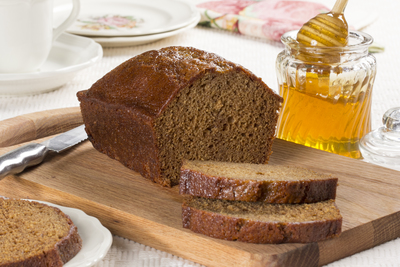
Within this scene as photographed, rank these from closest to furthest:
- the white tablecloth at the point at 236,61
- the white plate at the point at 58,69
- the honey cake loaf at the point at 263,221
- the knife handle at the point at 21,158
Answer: the honey cake loaf at the point at 263,221 → the white tablecloth at the point at 236,61 → the knife handle at the point at 21,158 → the white plate at the point at 58,69

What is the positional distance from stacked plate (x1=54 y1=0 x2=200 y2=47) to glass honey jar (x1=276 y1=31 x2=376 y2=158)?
1.92 metres

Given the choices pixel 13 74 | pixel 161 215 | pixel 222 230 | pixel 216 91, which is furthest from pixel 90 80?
pixel 222 230

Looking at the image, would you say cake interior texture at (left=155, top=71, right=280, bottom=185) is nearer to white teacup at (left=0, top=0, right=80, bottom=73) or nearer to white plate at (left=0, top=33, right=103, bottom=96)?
white plate at (left=0, top=33, right=103, bottom=96)

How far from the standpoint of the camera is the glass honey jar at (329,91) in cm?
298

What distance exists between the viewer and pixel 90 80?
14.5ft

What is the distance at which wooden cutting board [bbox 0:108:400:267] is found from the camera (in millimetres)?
2092

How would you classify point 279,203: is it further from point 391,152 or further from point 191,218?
point 391,152

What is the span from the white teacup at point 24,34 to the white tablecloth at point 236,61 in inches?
10.7

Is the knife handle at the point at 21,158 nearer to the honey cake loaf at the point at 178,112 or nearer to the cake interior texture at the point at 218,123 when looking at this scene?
the honey cake loaf at the point at 178,112

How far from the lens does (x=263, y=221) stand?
6.84 feet

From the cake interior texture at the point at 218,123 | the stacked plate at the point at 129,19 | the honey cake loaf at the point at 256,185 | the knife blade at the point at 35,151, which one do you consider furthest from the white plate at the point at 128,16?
the honey cake loaf at the point at 256,185

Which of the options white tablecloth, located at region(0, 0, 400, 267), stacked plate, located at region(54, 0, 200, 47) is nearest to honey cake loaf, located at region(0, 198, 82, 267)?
white tablecloth, located at region(0, 0, 400, 267)

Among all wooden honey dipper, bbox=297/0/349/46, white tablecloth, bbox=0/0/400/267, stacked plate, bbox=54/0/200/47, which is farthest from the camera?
stacked plate, bbox=54/0/200/47

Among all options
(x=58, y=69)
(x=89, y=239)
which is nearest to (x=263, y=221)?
(x=89, y=239)
